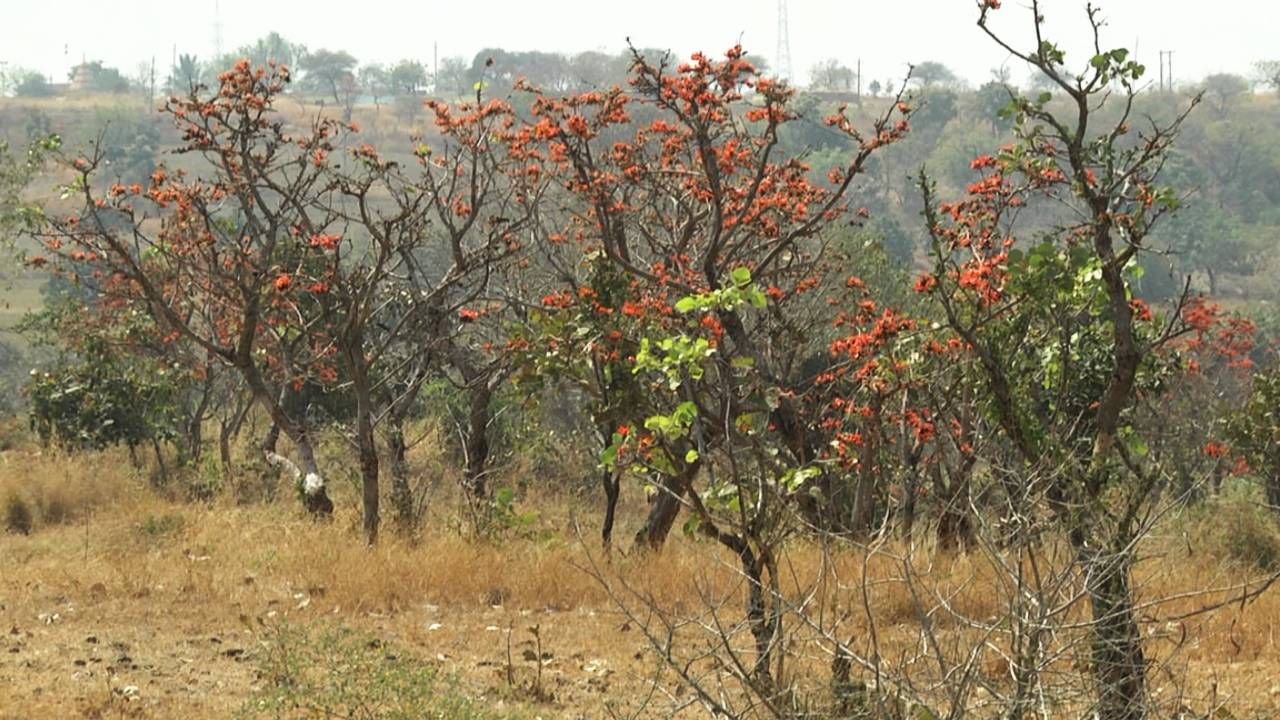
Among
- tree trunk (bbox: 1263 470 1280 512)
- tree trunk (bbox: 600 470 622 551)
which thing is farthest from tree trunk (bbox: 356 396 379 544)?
tree trunk (bbox: 1263 470 1280 512)

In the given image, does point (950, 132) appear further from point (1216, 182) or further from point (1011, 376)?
point (1011, 376)

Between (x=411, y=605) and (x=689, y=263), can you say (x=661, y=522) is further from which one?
(x=411, y=605)

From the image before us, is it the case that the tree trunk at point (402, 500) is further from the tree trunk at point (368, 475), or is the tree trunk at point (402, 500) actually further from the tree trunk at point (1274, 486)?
the tree trunk at point (1274, 486)

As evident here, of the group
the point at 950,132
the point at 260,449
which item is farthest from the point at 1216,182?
the point at 260,449

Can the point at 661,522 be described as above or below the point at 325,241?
below

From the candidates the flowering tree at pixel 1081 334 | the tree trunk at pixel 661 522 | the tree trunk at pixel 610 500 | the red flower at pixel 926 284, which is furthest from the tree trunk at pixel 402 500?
the red flower at pixel 926 284

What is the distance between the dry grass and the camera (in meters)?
7.47

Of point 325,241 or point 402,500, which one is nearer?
point 325,241

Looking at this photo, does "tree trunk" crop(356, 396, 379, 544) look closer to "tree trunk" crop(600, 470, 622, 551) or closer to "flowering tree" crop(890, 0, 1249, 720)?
"tree trunk" crop(600, 470, 622, 551)

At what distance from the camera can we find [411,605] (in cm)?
948

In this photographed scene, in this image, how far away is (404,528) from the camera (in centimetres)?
1144

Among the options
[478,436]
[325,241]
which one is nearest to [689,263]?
[325,241]

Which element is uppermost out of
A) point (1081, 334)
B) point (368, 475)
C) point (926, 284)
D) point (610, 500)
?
point (926, 284)

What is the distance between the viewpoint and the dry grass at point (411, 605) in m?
7.47
